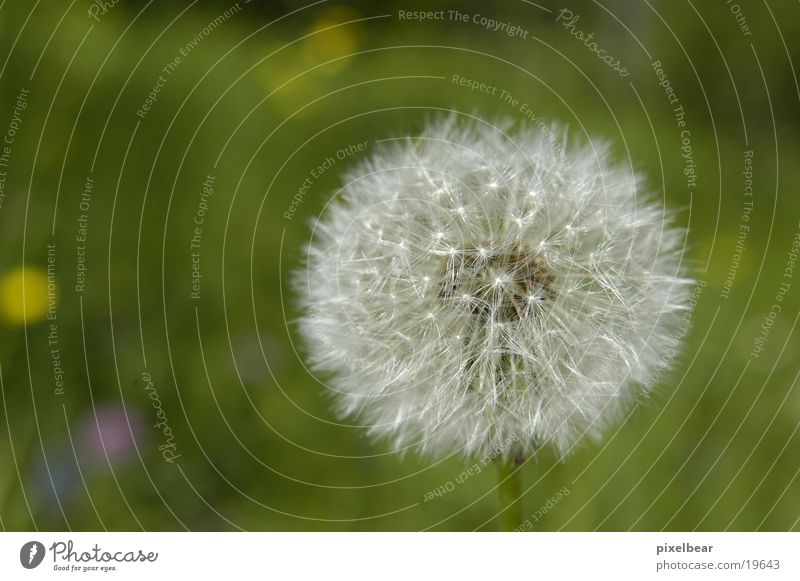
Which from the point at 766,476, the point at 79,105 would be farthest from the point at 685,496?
the point at 79,105
